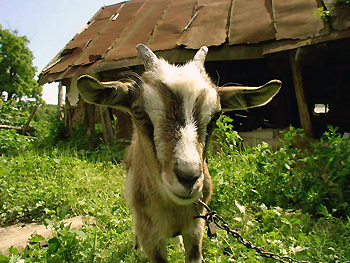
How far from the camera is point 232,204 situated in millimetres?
3924

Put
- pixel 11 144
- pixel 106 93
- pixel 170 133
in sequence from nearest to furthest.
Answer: pixel 170 133
pixel 106 93
pixel 11 144

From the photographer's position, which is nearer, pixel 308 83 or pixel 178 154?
pixel 178 154

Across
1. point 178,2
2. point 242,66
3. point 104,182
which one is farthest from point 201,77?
point 178,2

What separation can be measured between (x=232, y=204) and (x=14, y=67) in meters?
32.0

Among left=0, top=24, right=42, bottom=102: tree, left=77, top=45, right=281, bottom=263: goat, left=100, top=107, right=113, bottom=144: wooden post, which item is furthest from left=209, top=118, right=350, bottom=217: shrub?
left=0, top=24, right=42, bottom=102: tree

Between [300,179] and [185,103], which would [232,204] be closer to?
[300,179]

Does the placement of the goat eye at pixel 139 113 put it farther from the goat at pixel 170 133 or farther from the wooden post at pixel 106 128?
the wooden post at pixel 106 128

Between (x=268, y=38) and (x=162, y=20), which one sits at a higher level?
(x=162, y=20)

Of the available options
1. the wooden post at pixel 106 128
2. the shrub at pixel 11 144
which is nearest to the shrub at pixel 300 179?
the wooden post at pixel 106 128

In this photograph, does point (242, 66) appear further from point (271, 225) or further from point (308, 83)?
point (271, 225)

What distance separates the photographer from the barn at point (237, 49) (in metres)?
6.47

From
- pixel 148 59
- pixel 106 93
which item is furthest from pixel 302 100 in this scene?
pixel 106 93

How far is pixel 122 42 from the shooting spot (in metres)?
8.25

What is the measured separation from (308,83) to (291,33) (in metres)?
4.12
